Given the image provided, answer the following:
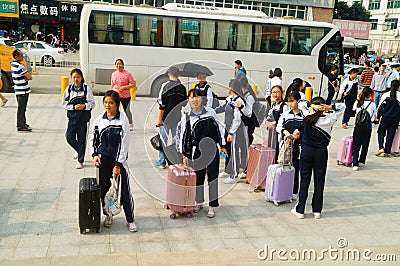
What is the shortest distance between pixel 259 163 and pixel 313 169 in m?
1.00

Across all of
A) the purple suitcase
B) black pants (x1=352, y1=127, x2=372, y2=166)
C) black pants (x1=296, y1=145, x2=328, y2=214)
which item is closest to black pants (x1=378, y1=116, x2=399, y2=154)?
black pants (x1=352, y1=127, x2=372, y2=166)

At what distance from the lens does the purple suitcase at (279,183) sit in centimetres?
570

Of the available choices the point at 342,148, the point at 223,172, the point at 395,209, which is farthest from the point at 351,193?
the point at 223,172

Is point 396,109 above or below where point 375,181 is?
above

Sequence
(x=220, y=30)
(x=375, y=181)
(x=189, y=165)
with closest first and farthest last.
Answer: (x=189, y=165)
(x=375, y=181)
(x=220, y=30)

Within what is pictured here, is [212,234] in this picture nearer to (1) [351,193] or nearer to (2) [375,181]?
(1) [351,193]

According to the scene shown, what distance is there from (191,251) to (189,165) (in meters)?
1.18

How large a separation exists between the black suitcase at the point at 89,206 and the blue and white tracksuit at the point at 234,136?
2.56 metres

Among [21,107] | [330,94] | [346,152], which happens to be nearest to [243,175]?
[346,152]

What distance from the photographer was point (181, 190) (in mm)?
5059

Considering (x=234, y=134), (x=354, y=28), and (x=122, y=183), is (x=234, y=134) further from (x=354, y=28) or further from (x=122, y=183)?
(x=354, y=28)

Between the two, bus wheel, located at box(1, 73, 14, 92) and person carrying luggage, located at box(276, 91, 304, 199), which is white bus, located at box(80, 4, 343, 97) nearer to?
bus wheel, located at box(1, 73, 14, 92)

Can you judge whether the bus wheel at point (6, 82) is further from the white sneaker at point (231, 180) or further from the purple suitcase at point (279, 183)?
the purple suitcase at point (279, 183)

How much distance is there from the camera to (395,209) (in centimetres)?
601
